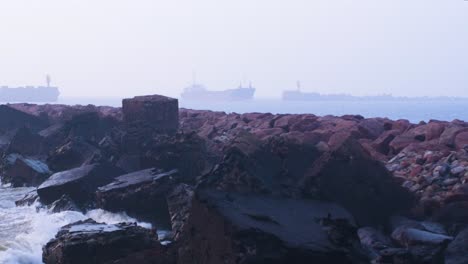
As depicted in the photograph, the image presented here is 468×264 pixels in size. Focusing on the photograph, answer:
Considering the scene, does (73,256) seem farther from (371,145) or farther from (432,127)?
(432,127)

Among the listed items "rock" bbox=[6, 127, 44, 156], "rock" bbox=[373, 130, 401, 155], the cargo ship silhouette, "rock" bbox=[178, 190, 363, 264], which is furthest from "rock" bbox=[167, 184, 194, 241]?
the cargo ship silhouette

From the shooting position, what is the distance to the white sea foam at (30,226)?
23.7ft

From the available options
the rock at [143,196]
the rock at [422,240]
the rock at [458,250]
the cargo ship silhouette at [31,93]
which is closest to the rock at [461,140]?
the rock at [422,240]

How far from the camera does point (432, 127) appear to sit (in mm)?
11641

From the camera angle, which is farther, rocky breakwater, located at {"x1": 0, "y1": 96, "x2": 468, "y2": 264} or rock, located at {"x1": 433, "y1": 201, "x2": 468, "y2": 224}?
rock, located at {"x1": 433, "y1": 201, "x2": 468, "y2": 224}

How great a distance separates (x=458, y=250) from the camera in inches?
239

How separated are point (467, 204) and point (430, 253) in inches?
64.3

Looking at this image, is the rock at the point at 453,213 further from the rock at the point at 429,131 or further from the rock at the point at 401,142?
the rock at the point at 429,131

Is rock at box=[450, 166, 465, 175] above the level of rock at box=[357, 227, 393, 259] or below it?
above

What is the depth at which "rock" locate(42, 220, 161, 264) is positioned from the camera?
244 inches

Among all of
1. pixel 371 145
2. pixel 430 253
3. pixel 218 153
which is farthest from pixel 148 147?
pixel 430 253

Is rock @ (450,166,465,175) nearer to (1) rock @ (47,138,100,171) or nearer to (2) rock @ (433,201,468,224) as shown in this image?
(2) rock @ (433,201,468,224)

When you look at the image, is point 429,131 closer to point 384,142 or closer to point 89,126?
point 384,142

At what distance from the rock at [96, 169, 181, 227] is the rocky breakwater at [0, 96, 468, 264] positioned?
18 mm
